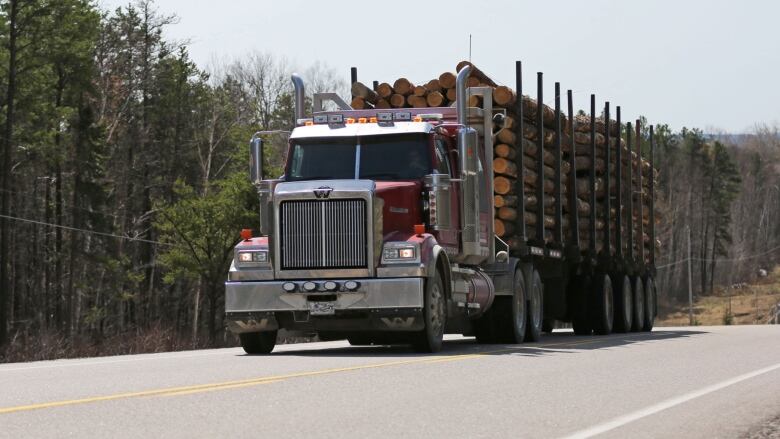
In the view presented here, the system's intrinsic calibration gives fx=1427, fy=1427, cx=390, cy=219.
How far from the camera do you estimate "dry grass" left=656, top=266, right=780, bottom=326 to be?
102875mm

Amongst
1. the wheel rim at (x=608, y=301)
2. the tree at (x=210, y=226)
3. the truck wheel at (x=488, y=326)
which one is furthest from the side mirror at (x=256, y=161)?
the tree at (x=210, y=226)

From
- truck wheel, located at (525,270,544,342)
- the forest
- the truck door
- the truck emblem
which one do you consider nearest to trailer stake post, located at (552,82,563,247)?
truck wheel, located at (525,270,544,342)

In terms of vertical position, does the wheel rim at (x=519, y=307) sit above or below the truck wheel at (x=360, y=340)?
above

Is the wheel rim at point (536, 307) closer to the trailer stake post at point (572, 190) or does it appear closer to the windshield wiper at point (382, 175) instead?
the trailer stake post at point (572, 190)

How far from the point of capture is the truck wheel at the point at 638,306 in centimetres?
3058

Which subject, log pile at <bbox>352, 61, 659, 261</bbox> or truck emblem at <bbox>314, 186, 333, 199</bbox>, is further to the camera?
log pile at <bbox>352, 61, 659, 261</bbox>

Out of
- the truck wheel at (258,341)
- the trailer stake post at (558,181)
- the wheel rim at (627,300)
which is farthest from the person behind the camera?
the wheel rim at (627,300)

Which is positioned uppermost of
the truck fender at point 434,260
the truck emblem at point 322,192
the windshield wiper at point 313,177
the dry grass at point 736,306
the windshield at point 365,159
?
the windshield at point 365,159

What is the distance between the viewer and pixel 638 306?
31.0m

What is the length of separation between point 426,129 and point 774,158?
174m

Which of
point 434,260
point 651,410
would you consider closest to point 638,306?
point 434,260

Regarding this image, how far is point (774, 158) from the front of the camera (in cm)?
18525

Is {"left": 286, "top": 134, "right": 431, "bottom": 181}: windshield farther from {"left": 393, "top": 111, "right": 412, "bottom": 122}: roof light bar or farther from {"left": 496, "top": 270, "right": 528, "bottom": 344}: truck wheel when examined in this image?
{"left": 496, "top": 270, "right": 528, "bottom": 344}: truck wheel

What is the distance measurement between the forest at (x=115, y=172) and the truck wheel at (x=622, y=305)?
720 inches
